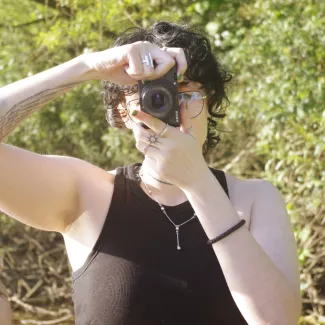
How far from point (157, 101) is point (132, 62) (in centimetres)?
12

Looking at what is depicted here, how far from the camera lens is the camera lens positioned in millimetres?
1834

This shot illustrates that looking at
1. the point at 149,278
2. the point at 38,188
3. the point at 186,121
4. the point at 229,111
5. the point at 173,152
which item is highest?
the point at 173,152

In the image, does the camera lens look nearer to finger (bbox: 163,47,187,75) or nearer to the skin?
finger (bbox: 163,47,187,75)

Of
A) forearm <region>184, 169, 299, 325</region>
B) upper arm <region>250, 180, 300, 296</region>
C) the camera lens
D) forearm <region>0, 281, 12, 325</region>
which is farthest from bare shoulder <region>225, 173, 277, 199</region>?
forearm <region>0, 281, 12, 325</region>

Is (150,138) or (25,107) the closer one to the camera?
(150,138)

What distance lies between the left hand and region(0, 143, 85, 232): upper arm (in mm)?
356

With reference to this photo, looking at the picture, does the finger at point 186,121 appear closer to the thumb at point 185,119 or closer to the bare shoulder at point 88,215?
the thumb at point 185,119

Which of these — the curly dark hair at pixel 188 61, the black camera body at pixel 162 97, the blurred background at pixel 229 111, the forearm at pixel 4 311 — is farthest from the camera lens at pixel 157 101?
the blurred background at pixel 229 111

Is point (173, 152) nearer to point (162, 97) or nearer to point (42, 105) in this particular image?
point (162, 97)

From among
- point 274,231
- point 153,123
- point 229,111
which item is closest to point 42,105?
point 153,123

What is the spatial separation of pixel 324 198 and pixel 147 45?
9.37 ft

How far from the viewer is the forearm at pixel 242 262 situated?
183cm

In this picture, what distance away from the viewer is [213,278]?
206 centimetres

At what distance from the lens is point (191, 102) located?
2.14 m
